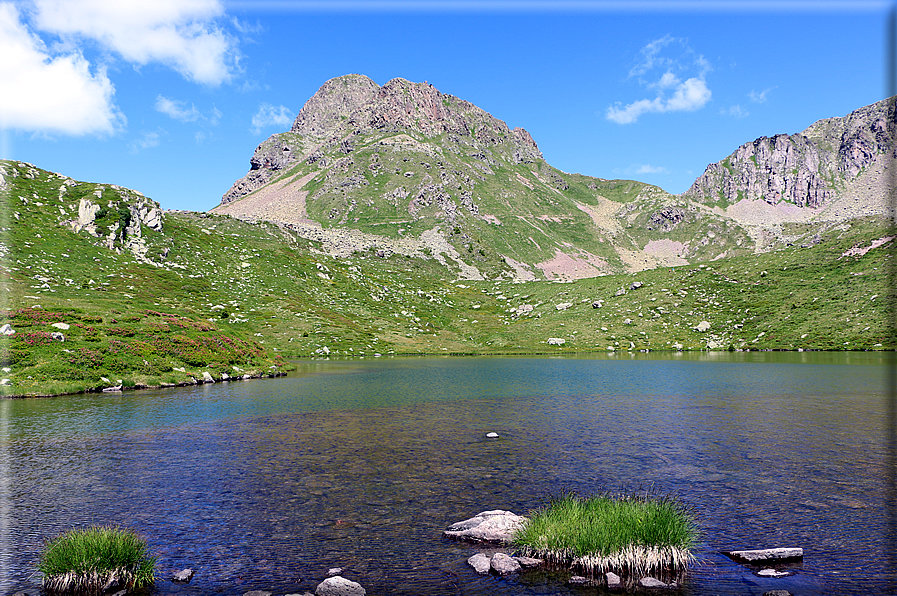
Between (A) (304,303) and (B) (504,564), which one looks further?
(A) (304,303)

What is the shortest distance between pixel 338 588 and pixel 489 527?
4.92 metres

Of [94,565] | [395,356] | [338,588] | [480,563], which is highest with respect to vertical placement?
[94,565]

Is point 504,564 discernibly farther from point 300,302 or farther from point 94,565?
point 300,302

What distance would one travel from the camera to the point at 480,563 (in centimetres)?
1227

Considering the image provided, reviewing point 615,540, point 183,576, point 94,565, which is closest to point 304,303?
point 94,565

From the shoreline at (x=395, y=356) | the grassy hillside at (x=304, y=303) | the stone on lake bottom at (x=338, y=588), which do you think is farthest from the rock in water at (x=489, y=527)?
the grassy hillside at (x=304, y=303)

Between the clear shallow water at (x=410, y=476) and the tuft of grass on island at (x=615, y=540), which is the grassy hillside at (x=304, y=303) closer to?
the clear shallow water at (x=410, y=476)

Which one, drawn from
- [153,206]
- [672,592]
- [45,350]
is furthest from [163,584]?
[153,206]

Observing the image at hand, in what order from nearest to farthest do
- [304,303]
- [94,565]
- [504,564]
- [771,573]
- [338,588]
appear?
[338,588] < [94,565] < [771,573] < [504,564] < [304,303]

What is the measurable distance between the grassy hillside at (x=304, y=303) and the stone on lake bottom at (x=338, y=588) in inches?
1774

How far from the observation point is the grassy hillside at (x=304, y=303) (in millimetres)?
54406

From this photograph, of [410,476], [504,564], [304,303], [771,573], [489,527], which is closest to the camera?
[771,573]

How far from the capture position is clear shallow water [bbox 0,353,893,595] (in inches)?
486

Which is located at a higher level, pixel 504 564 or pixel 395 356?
pixel 504 564
